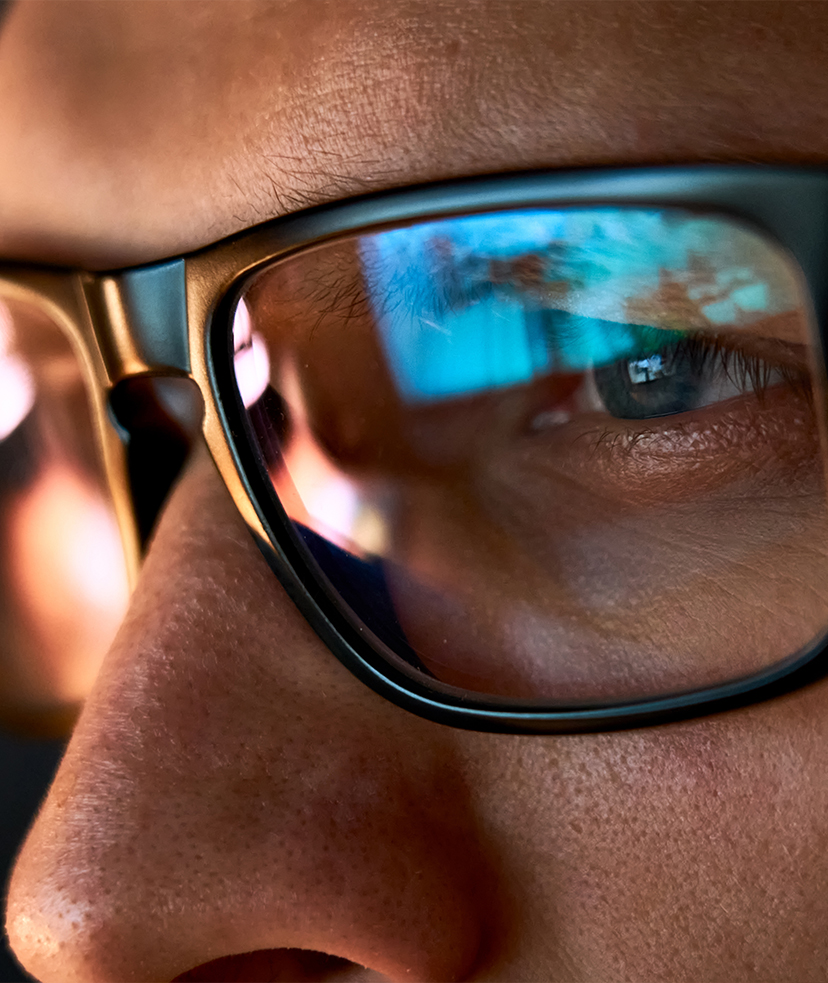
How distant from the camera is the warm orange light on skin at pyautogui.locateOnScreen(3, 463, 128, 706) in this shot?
2.80ft

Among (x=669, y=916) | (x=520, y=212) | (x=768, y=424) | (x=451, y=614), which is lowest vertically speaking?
(x=669, y=916)

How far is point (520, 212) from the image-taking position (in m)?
0.43

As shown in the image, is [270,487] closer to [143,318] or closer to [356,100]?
[143,318]

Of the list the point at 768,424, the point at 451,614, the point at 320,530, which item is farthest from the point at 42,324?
the point at 768,424

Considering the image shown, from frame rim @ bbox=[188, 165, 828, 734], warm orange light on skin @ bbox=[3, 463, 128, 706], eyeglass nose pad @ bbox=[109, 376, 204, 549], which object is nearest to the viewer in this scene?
frame rim @ bbox=[188, 165, 828, 734]

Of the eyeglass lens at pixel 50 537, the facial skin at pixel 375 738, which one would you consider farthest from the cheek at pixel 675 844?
the eyeglass lens at pixel 50 537

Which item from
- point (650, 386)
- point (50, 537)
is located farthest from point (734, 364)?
point (50, 537)

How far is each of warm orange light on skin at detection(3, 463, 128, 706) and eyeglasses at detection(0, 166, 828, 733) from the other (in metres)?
0.30

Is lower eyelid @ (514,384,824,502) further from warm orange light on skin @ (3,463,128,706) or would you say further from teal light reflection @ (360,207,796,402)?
warm orange light on skin @ (3,463,128,706)

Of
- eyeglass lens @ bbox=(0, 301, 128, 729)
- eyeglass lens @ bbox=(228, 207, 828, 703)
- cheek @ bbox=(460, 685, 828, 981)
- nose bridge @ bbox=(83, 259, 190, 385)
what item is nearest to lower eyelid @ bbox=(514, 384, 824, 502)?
eyeglass lens @ bbox=(228, 207, 828, 703)

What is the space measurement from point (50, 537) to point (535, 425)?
1.91ft

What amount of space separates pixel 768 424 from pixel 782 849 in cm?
22

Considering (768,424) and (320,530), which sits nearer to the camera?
(768,424)

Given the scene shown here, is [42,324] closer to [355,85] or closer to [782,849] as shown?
[355,85]
